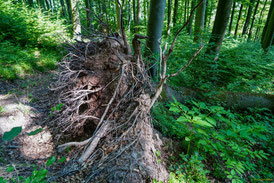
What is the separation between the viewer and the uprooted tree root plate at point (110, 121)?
5.40ft

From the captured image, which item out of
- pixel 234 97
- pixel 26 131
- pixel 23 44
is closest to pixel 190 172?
pixel 26 131

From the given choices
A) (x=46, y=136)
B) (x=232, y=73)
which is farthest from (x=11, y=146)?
(x=232, y=73)

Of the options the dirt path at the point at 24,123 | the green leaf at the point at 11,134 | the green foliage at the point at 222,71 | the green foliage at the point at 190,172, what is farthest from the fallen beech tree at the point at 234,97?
the green leaf at the point at 11,134

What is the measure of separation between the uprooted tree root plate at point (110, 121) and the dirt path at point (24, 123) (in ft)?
1.23

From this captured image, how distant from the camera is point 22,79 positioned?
444cm

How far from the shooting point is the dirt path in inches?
82.5

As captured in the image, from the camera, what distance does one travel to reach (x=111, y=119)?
212 cm

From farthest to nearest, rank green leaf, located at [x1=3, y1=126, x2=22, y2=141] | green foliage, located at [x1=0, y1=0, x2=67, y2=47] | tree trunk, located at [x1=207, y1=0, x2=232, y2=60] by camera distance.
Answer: green foliage, located at [x1=0, y1=0, x2=67, y2=47], tree trunk, located at [x1=207, y1=0, x2=232, y2=60], green leaf, located at [x1=3, y1=126, x2=22, y2=141]

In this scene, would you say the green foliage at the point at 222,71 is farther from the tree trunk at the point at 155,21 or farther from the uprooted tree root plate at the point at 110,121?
the uprooted tree root plate at the point at 110,121

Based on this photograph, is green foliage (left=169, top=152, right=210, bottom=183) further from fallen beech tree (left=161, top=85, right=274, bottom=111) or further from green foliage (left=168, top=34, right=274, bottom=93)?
green foliage (left=168, top=34, right=274, bottom=93)

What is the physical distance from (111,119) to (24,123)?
2.03 m

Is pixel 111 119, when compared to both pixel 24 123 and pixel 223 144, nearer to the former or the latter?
pixel 223 144

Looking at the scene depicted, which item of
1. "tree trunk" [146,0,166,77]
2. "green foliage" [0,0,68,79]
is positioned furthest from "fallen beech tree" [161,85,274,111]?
"green foliage" [0,0,68,79]

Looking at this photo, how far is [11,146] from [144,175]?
2.37 m
